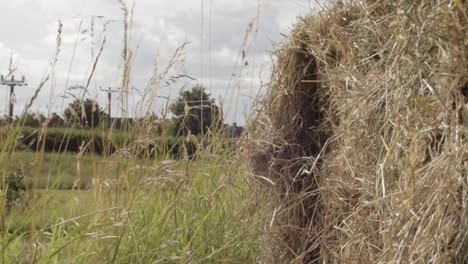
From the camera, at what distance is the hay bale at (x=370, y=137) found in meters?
1.45

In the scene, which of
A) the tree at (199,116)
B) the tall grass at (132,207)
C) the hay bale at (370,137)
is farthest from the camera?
the tree at (199,116)

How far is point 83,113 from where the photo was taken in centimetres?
283

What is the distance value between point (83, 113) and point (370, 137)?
4.31ft

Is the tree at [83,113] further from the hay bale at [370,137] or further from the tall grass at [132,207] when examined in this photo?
the hay bale at [370,137]

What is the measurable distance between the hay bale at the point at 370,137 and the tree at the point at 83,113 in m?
0.65

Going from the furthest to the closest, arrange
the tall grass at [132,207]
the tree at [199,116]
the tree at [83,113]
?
the tree at [199,116]
the tree at [83,113]
the tall grass at [132,207]

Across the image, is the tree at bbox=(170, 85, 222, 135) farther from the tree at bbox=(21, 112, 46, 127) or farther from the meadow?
the tree at bbox=(21, 112, 46, 127)

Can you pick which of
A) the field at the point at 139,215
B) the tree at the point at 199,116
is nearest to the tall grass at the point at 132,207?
the field at the point at 139,215

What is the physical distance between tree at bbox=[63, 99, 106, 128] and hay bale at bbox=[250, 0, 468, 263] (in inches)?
25.7

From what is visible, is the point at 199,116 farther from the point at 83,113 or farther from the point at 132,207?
the point at 83,113

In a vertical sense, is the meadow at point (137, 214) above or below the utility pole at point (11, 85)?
below

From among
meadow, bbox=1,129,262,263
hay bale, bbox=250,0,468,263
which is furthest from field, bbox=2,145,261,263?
hay bale, bbox=250,0,468,263

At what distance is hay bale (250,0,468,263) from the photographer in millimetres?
1447

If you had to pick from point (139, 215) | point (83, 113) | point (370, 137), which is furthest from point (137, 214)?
point (370, 137)
